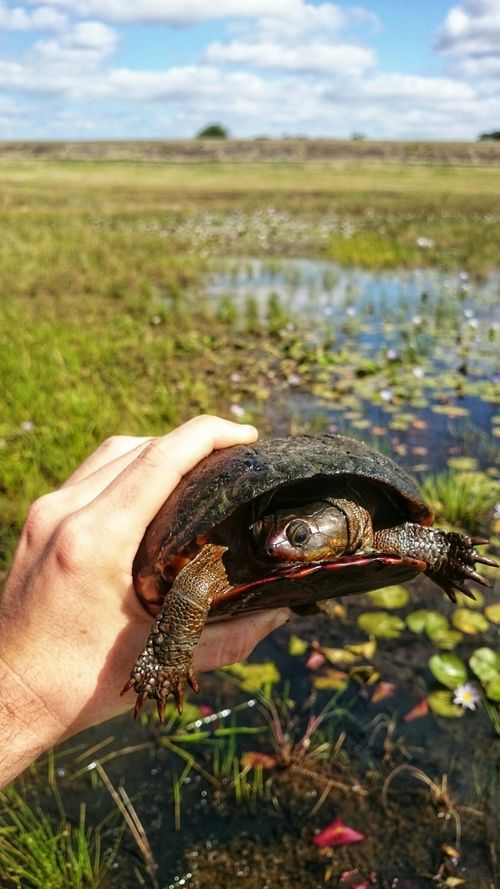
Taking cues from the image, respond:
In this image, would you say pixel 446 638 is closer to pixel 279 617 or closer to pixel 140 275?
pixel 279 617

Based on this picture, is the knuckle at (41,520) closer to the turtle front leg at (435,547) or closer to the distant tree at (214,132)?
the turtle front leg at (435,547)

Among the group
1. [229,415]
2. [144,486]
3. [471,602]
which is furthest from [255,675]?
[229,415]

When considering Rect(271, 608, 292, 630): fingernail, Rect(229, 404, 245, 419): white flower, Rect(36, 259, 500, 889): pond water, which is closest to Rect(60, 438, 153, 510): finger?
Rect(271, 608, 292, 630): fingernail

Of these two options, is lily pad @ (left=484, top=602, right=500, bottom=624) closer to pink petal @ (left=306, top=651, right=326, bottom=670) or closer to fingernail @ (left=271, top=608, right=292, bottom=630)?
pink petal @ (left=306, top=651, right=326, bottom=670)

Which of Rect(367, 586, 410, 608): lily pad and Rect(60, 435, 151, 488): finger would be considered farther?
Rect(367, 586, 410, 608): lily pad

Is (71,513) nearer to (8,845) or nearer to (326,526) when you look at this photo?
(326,526)

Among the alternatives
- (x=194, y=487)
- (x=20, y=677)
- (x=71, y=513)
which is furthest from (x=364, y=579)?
(x=20, y=677)

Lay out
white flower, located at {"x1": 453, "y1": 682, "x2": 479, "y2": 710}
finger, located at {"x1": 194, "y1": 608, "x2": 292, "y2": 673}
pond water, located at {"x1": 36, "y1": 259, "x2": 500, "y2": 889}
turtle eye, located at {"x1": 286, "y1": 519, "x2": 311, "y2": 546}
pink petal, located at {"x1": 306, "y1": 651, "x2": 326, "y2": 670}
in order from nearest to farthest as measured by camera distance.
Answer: turtle eye, located at {"x1": 286, "y1": 519, "x2": 311, "y2": 546}
finger, located at {"x1": 194, "y1": 608, "x2": 292, "y2": 673}
pond water, located at {"x1": 36, "y1": 259, "x2": 500, "y2": 889}
white flower, located at {"x1": 453, "y1": 682, "x2": 479, "y2": 710}
pink petal, located at {"x1": 306, "y1": 651, "x2": 326, "y2": 670}
